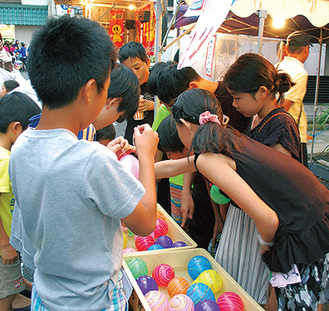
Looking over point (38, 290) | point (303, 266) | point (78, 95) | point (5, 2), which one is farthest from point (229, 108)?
point (5, 2)

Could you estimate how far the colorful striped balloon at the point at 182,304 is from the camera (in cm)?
162

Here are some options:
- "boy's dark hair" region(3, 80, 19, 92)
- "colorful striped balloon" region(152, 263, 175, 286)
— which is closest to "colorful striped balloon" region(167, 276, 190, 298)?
"colorful striped balloon" region(152, 263, 175, 286)

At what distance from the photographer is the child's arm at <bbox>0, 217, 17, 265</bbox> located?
194cm

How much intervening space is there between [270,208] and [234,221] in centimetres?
50

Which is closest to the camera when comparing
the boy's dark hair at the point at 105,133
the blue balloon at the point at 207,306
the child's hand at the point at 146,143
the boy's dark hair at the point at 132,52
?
the child's hand at the point at 146,143

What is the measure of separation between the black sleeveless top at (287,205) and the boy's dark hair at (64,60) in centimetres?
79

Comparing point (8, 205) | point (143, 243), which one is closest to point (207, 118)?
point (143, 243)

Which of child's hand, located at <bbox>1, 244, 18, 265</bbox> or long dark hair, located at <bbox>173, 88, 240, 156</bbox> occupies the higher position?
long dark hair, located at <bbox>173, 88, 240, 156</bbox>

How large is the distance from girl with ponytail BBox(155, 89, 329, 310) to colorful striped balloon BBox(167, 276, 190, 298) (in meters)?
0.53

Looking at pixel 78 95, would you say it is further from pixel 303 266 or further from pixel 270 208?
pixel 303 266

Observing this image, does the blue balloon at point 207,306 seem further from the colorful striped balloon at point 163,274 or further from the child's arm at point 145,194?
the child's arm at point 145,194

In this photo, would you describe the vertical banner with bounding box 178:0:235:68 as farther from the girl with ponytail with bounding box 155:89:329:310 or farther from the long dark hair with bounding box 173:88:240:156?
the girl with ponytail with bounding box 155:89:329:310

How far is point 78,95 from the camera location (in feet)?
3.16

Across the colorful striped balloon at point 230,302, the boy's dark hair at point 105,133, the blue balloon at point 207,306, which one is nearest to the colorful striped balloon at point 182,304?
the blue balloon at point 207,306
